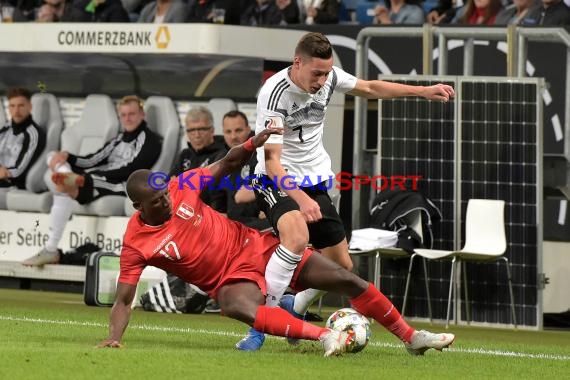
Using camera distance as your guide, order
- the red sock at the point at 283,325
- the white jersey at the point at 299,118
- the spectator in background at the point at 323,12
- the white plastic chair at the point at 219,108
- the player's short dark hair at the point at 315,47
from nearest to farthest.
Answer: the red sock at the point at 283,325 < the player's short dark hair at the point at 315,47 < the white jersey at the point at 299,118 < the white plastic chair at the point at 219,108 < the spectator in background at the point at 323,12

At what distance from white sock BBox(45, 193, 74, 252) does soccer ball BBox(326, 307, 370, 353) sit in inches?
323

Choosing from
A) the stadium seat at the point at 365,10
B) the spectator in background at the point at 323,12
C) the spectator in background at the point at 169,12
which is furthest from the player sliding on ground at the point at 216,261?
the spectator in background at the point at 169,12

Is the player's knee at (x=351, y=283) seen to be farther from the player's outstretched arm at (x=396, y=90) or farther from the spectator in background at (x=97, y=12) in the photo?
the spectator in background at (x=97, y=12)

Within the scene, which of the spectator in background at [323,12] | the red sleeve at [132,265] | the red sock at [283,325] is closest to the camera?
the red sock at [283,325]

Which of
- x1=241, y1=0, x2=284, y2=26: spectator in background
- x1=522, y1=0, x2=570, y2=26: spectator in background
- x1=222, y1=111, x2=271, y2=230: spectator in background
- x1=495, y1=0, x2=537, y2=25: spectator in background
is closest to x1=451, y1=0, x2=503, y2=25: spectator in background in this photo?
x1=495, y1=0, x2=537, y2=25: spectator in background

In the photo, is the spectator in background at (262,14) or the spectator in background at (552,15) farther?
the spectator in background at (262,14)

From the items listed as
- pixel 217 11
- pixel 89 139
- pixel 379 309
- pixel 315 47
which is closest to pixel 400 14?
pixel 217 11

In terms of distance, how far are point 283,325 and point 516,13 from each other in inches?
345

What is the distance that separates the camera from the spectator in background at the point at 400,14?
18.2 meters

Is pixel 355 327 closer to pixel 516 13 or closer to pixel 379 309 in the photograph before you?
pixel 379 309

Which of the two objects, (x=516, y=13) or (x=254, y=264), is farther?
(x=516, y=13)

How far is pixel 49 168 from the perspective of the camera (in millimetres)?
18328

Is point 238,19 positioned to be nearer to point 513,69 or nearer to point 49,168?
point 49,168

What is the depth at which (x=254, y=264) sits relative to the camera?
9.97 metres
